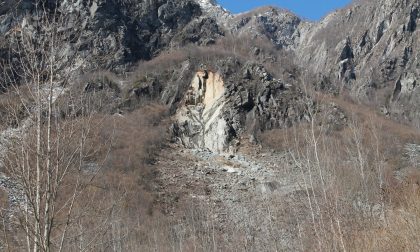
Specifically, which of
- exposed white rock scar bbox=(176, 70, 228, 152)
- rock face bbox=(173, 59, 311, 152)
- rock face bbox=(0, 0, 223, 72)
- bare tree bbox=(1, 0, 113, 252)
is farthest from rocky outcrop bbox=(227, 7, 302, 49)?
bare tree bbox=(1, 0, 113, 252)

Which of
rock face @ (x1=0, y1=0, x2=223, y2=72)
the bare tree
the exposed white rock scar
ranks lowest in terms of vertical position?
the exposed white rock scar

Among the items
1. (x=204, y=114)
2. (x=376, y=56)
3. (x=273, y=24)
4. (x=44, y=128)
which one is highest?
(x=273, y=24)

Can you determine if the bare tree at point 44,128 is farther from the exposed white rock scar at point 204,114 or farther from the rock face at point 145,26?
the rock face at point 145,26

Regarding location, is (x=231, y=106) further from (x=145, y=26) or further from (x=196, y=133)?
(x=145, y=26)

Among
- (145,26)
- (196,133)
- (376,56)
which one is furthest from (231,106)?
(376,56)

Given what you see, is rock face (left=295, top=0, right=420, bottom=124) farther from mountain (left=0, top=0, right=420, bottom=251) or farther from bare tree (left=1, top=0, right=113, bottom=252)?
bare tree (left=1, top=0, right=113, bottom=252)

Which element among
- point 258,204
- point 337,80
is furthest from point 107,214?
point 337,80

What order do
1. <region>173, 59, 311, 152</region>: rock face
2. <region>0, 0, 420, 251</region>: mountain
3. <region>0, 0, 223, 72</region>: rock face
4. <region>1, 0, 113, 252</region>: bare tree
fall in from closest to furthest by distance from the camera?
<region>1, 0, 113, 252</region>: bare tree, <region>0, 0, 420, 251</region>: mountain, <region>173, 59, 311, 152</region>: rock face, <region>0, 0, 223, 72</region>: rock face

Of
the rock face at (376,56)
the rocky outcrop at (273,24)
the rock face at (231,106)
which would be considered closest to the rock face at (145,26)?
the rock face at (231,106)

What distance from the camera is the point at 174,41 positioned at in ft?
275

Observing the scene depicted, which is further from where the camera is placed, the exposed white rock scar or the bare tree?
the exposed white rock scar

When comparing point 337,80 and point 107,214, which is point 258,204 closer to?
point 107,214

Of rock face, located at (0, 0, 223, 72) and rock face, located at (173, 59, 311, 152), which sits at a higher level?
rock face, located at (0, 0, 223, 72)

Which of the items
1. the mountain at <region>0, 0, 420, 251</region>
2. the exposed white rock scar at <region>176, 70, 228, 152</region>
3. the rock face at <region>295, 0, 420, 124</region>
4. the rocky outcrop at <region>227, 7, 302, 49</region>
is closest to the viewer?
the mountain at <region>0, 0, 420, 251</region>
